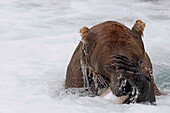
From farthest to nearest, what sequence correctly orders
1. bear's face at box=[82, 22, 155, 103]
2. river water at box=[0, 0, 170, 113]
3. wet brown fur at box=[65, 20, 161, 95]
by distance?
river water at box=[0, 0, 170, 113]
wet brown fur at box=[65, 20, 161, 95]
bear's face at box=[82, 22, 155, 103]

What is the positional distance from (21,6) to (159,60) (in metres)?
8.08

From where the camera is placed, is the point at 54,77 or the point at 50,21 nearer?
the point at 54,77

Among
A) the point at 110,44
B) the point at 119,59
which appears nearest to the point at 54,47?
the point at 110,44

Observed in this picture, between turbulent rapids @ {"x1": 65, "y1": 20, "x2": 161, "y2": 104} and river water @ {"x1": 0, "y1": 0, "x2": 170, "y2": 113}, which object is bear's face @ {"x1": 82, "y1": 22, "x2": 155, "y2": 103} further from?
river water @ {"x1": 0, "y1": 0, "x2": 170, "y2": 113}

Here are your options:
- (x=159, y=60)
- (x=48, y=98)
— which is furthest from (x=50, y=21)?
(x=48, y=98)

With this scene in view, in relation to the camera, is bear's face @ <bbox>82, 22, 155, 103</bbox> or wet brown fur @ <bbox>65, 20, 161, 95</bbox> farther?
wet brown fur @ <bbox>65, 20, 161, 95</bbox>

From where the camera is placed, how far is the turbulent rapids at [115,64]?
3314 millimetres

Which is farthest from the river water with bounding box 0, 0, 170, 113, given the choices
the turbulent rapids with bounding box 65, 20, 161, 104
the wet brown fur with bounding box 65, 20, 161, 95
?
the wet brown fur with bounding box 65, 20, 161, 95

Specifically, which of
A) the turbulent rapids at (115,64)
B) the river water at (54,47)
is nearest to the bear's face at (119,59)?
the turbulent rapids at (115,64)

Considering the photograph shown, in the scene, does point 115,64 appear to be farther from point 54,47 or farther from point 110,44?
point 54,47

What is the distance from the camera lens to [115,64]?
330 cm

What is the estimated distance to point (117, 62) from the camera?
10.8 ft

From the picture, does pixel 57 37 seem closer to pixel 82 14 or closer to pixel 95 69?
pixel 82 14

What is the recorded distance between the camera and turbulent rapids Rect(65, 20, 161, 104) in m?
3.31
